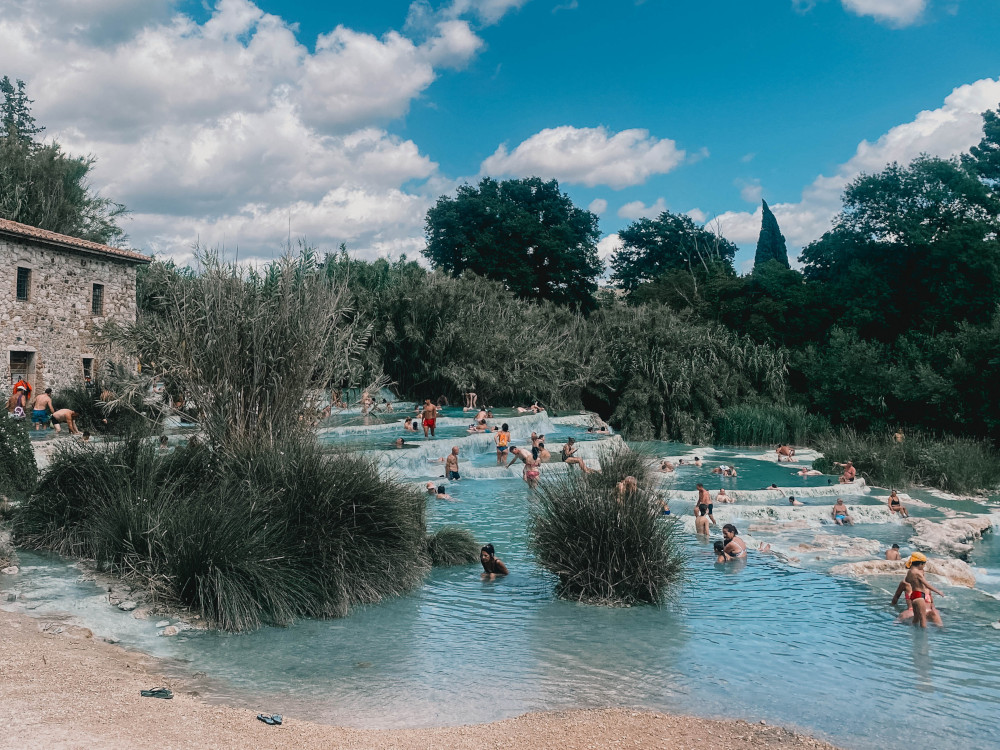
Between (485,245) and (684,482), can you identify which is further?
(485,245)

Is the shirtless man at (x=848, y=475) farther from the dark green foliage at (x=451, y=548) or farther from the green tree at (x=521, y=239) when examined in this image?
the green tree at (x=521, y=239)

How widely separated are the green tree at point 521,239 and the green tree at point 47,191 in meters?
19.5

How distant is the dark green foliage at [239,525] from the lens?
7535 millimetres

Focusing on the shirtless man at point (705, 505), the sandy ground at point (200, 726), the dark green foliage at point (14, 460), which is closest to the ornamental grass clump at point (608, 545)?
the sandy ground at point (200, 726)

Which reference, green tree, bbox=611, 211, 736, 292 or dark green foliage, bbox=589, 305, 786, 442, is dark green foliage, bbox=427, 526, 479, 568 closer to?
dark green foliage, bbox=589, 305, 786, 442

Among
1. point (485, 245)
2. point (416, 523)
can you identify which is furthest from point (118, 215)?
point (416, 523)

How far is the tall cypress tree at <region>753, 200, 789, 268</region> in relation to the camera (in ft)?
176

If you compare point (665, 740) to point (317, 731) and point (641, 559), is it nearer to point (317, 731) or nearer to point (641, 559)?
point (317, 731)

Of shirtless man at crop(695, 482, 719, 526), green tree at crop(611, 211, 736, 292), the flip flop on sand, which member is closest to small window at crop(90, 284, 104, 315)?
shirtless man at crop(695, 482, 719, 526)

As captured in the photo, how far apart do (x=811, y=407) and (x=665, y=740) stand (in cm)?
2750

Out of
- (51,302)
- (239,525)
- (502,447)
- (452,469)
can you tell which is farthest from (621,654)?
(51,302)

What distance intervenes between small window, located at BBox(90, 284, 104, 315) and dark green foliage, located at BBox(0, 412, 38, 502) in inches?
602

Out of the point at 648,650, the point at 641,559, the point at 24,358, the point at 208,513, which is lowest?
the point at 648,650

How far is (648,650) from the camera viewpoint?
729 cm
